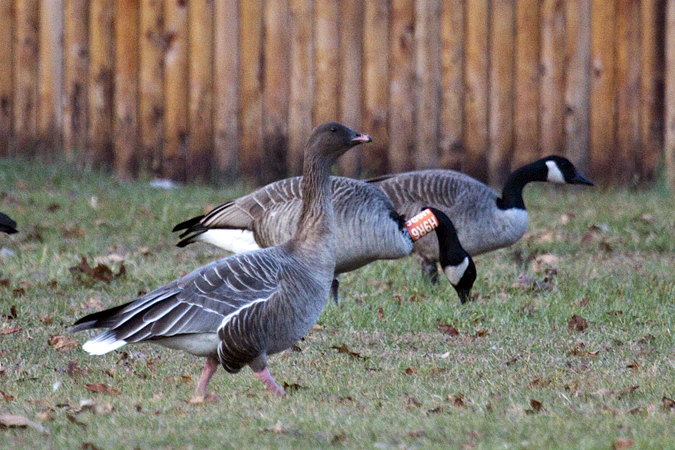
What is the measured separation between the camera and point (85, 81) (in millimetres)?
10883

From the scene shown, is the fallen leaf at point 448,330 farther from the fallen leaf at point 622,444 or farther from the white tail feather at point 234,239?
the fallen leaf at point 622,444

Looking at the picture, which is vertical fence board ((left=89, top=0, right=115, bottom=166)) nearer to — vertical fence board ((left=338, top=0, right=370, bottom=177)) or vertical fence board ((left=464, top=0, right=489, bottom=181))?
vertical fence board ((left=338, top=0, right=370, bottom=177))

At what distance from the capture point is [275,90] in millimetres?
10656

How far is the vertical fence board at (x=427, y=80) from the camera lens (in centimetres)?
1048

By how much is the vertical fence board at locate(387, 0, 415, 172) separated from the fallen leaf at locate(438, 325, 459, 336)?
15.6 ft

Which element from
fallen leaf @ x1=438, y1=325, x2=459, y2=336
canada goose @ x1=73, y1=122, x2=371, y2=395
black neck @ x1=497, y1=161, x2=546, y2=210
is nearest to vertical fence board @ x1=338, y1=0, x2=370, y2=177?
black neck @ x1=497, y1=161, x2=546, y2=210

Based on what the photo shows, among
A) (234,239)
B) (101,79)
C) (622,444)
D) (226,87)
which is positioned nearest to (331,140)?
(234,239)

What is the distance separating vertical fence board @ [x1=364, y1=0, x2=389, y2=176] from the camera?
34.4 ft

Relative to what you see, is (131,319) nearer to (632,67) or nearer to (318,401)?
(318,401)

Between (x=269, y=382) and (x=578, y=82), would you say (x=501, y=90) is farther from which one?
(x=269, y=382)

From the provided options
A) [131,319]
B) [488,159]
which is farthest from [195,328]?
[488,159]

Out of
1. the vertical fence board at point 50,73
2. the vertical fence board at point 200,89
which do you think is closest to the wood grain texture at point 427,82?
the vertical fence board at point 200,89

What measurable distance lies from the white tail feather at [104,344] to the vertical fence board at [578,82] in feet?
23.5

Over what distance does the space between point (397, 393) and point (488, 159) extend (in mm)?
6316
